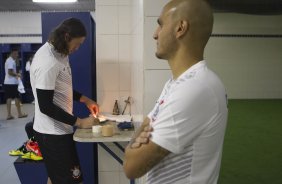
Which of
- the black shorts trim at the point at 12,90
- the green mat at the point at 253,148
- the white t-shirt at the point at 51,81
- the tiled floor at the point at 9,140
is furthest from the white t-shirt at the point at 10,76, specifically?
the white t-shirt at the point at 51,81

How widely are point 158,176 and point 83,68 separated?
239cm

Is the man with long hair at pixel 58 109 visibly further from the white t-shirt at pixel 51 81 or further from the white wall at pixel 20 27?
the white wall at pixel 20 27

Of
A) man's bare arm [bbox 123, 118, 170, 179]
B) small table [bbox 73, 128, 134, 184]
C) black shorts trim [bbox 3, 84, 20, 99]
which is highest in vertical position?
man's bare arm [bbox 123, 118, 170, 179]

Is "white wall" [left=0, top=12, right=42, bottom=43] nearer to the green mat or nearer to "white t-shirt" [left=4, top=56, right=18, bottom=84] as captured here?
"white t-shirt" [left=4, top=56, right=18, bottom=84]

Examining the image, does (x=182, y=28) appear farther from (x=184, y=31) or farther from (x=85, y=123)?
(x=85, y=123)

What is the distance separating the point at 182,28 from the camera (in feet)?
2.98

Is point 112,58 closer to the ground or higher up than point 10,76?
higher up

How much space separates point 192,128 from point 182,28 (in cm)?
30

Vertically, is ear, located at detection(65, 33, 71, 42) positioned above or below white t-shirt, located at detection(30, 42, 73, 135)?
above

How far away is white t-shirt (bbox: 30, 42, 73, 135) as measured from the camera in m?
2.04

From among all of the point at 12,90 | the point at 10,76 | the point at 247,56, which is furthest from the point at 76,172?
the point at 247,56

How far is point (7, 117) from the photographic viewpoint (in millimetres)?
7336

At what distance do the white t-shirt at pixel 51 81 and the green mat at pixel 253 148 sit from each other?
85.3 inches

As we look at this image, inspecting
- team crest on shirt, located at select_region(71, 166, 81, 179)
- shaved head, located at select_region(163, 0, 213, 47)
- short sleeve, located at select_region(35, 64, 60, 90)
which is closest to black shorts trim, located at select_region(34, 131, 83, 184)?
team crest on shirt, located at select_region(71, 166, 81, 179)
